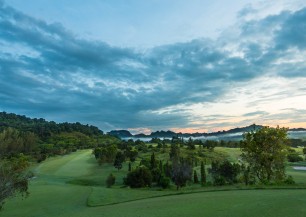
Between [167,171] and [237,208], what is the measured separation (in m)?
61.8

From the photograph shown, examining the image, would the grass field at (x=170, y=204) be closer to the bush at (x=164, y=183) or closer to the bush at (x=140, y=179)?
the bush at (x=164, y=183)

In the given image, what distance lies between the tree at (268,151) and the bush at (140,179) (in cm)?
2297

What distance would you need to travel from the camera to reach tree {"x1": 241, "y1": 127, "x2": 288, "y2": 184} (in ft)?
168

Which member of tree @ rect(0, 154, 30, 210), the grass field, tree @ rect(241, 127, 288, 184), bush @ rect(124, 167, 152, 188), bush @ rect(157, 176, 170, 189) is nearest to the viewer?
the grass field

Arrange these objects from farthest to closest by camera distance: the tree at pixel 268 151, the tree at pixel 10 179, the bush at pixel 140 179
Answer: the bush at pixel 140 179 → the tree at pixel 268 151 → the tree at pixel 10 179

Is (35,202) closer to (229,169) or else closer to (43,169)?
(229,169)

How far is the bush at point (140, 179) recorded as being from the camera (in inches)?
2682

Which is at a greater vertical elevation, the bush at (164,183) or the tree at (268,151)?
the tree at (268,151)

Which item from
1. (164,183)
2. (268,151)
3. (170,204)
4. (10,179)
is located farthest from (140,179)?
(10,179)

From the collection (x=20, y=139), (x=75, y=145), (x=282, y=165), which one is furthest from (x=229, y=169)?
(x=75, y=145)

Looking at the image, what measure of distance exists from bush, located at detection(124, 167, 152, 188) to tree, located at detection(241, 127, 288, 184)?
75.3 feet

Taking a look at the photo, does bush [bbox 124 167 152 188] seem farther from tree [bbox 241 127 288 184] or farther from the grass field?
the grass field

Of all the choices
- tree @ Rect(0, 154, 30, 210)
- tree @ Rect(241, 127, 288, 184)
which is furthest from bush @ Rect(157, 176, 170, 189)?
tree @ Rect(0, 154, 30, 210)

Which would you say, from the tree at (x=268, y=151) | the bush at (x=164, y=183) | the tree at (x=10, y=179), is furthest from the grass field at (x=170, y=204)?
the bush at (x=164, y=183)
